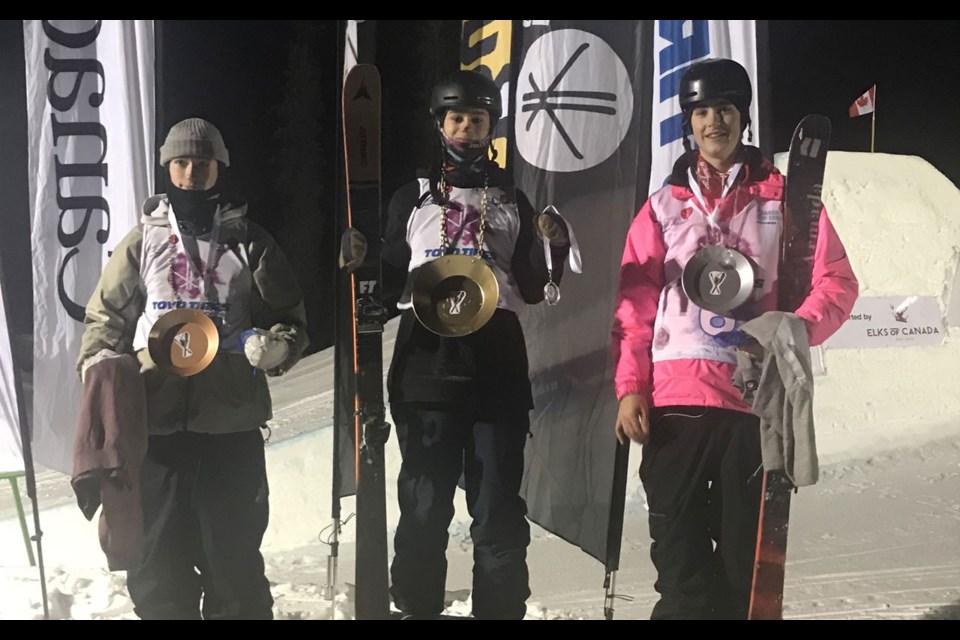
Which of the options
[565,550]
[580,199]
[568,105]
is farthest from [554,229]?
[565,550]

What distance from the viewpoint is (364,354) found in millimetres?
1980

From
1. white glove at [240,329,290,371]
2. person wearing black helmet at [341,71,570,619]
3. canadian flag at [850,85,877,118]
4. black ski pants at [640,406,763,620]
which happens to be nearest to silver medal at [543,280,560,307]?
person wearing black helmet at [341,71,570,619]

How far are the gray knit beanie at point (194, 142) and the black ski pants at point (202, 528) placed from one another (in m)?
0.76

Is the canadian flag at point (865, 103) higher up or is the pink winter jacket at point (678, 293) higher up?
the canadian flag at point (865, 103)

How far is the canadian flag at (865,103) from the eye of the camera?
209cm

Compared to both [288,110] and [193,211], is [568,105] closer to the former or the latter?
[288,110]

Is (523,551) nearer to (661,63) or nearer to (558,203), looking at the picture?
(558,203)

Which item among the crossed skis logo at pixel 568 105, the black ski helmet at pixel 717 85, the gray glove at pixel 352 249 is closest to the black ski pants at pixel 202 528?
the gray glove at pixel 352 249

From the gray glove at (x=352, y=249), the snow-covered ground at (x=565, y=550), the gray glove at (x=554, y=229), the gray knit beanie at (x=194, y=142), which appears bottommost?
the snow-covered ground at (x=565, y=550)

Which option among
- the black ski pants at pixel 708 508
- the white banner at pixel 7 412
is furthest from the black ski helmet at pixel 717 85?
the white banner at pixel 7 412

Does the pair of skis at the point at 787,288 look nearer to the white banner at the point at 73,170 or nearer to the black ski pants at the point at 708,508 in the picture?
the black ski pants at the point at 708,508

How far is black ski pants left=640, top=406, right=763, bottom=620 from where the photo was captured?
1936mm

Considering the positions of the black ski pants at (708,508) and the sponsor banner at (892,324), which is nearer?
the black ski pants at (708,508)

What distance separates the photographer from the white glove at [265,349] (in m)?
1.94
